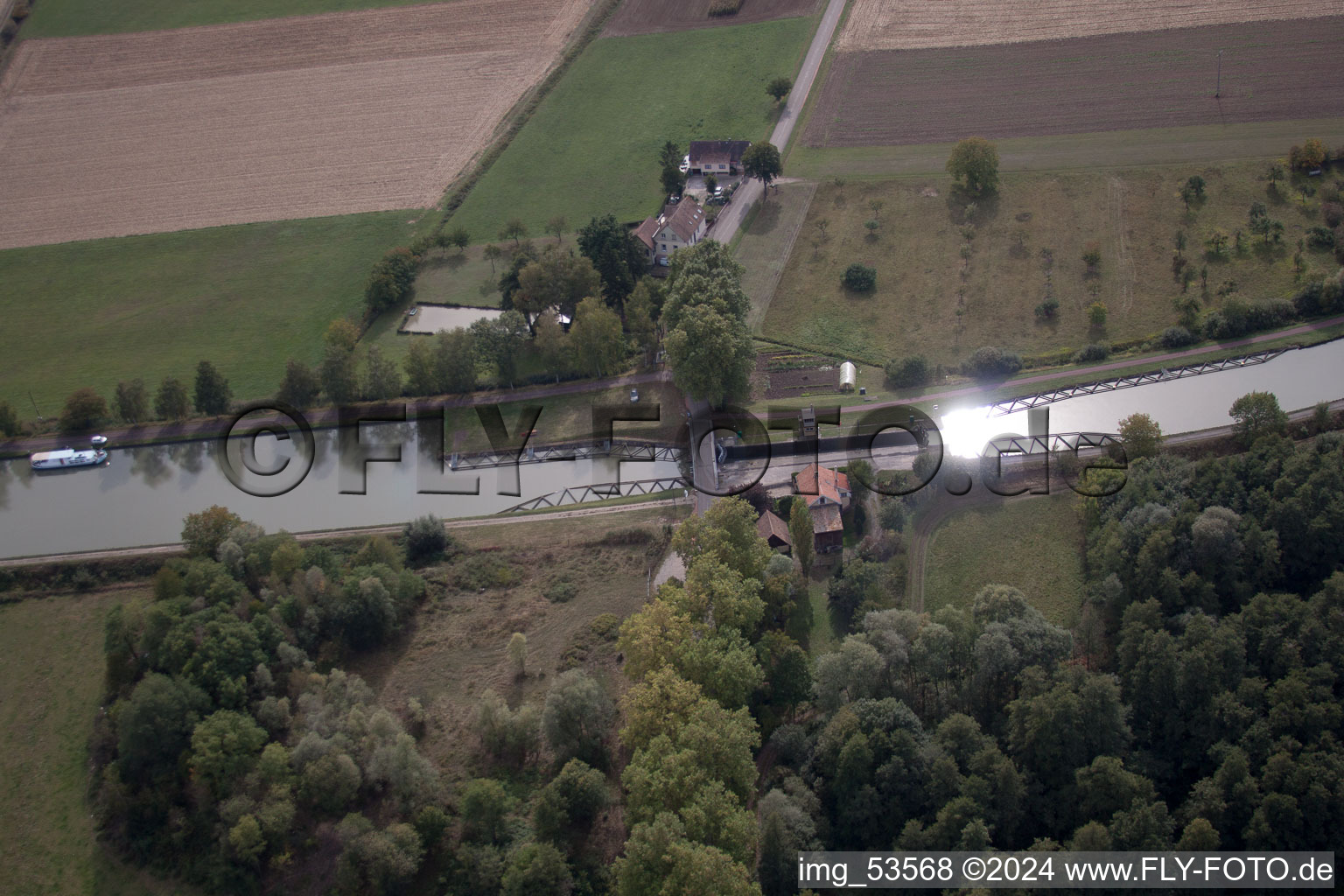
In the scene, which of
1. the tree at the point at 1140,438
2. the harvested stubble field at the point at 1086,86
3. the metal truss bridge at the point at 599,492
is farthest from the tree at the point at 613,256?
the tree at the point at 1140,438

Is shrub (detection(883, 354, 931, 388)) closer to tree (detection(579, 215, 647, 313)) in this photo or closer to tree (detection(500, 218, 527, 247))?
tree (detection(579, 215, 647, 313))

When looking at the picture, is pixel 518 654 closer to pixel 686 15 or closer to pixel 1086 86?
pixel 1086 86

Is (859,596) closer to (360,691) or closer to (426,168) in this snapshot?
(360,691)

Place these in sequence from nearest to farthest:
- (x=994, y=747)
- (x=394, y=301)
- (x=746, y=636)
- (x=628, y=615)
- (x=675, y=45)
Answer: (x=994, y=747) < (x=746, y=636) < (x=628, y=615) < (x=394, y=301) < (x=675, y=45)

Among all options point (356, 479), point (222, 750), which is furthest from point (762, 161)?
point (222, 750)

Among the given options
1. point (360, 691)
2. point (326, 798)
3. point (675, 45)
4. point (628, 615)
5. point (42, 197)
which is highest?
point (675, 45)

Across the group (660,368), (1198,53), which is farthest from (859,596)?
(1198,53)

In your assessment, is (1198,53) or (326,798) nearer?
(326,798)

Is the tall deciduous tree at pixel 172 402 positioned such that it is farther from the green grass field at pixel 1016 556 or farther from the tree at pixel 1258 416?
the tree at pixel 1258 416
